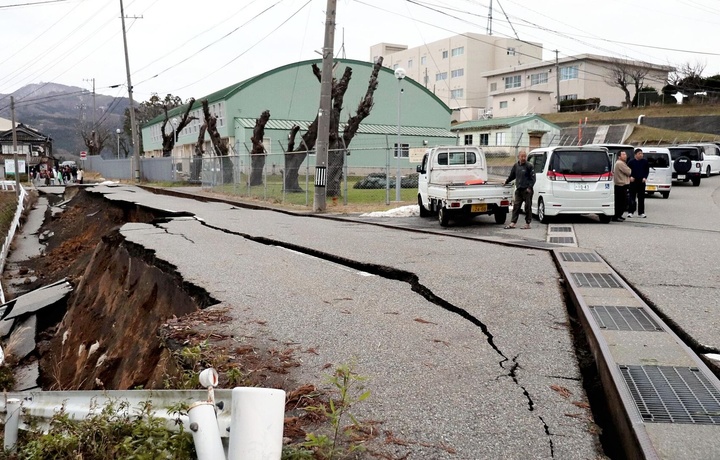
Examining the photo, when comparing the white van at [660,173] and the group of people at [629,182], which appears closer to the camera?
the group of people at [629,182]

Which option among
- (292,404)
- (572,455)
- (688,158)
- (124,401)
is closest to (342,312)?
(292,404)

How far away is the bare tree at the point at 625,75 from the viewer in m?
62.2

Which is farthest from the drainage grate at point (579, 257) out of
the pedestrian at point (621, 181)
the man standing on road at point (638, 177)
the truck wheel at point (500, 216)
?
the man standing on road at point (638, 177)

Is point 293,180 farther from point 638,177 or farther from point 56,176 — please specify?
point 56,176

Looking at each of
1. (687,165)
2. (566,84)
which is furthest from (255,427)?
(566,84)

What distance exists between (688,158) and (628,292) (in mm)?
24974

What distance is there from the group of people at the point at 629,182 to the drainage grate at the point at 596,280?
8.06m

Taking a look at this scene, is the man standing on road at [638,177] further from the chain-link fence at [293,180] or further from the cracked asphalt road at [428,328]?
the chain-link fence at [293,180]

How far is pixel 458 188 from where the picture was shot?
14.7 metres

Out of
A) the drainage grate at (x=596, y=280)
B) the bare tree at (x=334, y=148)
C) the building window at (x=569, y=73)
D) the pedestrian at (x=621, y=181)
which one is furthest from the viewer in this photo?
the building window at (x=569, y=73)

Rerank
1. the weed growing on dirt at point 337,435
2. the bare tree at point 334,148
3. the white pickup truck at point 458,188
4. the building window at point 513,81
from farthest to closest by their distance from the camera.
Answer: the building window at point 513,81, the bare tree at point 334,148, the white pickup truck at point 458,188, the weed growing on dirt at point 337,435

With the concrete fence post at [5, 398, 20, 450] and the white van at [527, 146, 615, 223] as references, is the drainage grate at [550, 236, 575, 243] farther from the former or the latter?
the concrete fence post at [5, 398, 20, 450]

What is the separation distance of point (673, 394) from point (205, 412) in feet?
9.77

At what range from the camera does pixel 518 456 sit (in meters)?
3.26
